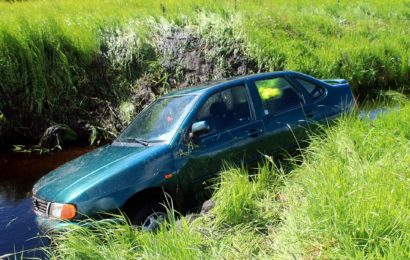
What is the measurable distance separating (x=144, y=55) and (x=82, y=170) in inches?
256

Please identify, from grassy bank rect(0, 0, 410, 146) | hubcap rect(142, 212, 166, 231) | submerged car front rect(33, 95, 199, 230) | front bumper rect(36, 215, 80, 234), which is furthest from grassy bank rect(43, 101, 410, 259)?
grassy bank rect(0, 0, 410, 146)

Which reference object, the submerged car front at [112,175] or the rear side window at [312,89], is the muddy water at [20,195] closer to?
the submerged car front at [112,175]

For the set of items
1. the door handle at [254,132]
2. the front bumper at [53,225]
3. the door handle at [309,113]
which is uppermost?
the door handle at [254,132]

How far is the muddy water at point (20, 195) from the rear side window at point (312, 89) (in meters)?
4.11

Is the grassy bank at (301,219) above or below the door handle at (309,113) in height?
below

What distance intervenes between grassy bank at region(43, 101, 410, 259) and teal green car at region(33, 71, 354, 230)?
36cm

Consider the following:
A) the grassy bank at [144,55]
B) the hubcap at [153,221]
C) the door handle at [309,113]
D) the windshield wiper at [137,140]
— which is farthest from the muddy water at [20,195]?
the door handle at [309,113]

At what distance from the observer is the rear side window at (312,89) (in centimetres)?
675

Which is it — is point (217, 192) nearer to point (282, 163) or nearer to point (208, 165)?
point (208, 165)

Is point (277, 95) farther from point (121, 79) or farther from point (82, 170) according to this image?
point (121, 79)

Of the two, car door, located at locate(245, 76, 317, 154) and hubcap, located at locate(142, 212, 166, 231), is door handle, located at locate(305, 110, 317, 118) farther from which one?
hubcap, located at locate(142, 212, 166, 231)

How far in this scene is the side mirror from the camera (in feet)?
17.1

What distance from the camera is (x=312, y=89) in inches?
269

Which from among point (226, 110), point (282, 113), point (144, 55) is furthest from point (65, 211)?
point (144, 55)
